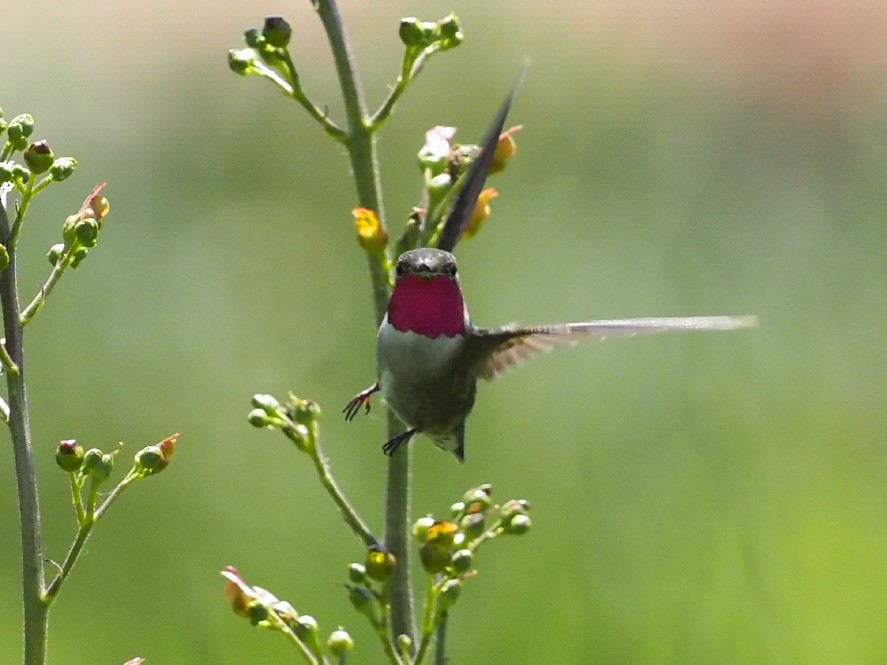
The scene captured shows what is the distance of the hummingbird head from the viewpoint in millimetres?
2598

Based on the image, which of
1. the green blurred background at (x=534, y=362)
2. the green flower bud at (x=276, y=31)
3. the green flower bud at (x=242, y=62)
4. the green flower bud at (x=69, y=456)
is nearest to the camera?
the green flower bud at (x=69, y=456)

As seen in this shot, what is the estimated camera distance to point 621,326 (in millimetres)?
2406

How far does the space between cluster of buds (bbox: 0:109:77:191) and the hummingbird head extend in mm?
601

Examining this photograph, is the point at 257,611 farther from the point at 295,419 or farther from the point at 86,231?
the point at 86,231

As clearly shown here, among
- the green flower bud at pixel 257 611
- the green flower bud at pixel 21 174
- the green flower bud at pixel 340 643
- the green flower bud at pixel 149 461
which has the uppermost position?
the green flower bud at pixel 21 174

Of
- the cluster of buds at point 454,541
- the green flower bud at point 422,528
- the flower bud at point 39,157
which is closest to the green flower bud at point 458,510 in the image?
the cluster of buds at point 454,541

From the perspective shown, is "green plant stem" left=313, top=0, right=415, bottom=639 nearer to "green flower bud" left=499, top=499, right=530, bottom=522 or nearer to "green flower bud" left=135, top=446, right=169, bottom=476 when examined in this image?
"green flower bud" left=499, top=499, right=530, bottom=522

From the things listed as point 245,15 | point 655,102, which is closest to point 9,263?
point 655,102

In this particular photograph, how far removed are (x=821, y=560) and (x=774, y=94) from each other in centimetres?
564

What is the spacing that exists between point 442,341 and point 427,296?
0.58 ft

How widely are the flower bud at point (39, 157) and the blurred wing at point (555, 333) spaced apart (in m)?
0.83

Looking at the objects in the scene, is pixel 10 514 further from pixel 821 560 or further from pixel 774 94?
pixel 774 94

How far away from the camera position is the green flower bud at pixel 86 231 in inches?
88.9

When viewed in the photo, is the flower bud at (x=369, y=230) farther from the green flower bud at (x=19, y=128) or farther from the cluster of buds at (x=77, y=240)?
the green flower bud at (x=19, y=128)
